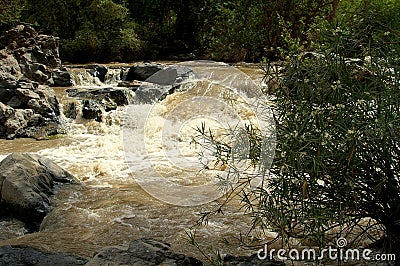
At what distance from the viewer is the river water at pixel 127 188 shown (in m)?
4.01

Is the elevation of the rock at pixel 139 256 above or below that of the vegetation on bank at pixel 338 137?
below

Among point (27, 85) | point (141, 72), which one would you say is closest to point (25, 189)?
point (27, 85)

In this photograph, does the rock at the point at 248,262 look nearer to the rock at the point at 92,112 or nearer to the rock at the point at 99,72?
the rock at the point at 92,112

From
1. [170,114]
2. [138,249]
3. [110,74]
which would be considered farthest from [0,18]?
[138,249]

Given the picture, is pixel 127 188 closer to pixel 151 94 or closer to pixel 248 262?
pixel 248 262

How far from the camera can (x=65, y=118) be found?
9500 mm

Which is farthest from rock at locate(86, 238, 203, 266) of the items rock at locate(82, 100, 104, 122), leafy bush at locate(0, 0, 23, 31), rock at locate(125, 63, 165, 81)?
rock at locate(125, 63, 165, 81)

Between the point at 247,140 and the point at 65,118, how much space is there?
734cm

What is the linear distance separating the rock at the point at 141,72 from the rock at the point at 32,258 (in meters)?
9.97

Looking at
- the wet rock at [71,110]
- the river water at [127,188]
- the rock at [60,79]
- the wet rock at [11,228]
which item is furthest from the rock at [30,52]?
the wet rock at [11,228]

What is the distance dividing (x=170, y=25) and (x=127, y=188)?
612 inches

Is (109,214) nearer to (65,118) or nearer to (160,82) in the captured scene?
(65,118)

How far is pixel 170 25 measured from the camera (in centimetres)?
2023

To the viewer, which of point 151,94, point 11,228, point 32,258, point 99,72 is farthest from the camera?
point 99,72
